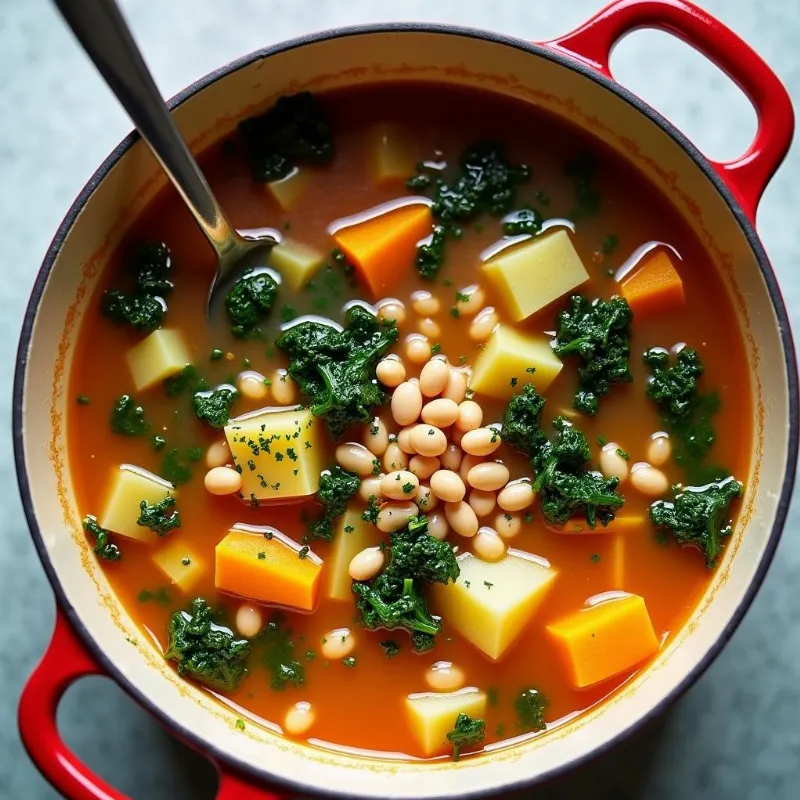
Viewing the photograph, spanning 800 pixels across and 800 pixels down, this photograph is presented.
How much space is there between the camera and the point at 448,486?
292cm

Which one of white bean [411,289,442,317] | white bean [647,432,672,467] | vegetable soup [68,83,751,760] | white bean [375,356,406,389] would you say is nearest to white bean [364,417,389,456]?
vegetable soup [68,83,751,760]

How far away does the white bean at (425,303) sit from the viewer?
3002 millimetres

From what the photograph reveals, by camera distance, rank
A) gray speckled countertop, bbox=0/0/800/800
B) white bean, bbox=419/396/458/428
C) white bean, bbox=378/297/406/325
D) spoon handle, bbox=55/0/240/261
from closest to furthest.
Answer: spoon handle, bbox=55/0/240/261
white bean, bbox=419/396/458/428
white bean, bbox=378/297/406/325
gray speckled countertop, bbox=0/0/800/800

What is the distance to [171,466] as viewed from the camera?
304 centimetres

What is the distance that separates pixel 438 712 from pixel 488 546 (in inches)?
21.0

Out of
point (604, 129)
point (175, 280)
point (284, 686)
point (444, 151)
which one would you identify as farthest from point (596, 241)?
point (284, 686)

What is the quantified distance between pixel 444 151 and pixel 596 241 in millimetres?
557

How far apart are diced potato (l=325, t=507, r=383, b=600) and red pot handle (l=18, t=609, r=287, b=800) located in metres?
0.62

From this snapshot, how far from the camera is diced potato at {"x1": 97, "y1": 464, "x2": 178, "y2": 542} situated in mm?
3023

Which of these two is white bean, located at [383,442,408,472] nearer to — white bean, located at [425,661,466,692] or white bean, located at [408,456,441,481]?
white bean, located at [408,456,441,481]

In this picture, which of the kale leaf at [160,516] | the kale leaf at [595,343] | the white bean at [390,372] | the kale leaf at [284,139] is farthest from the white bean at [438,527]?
the kale leaf at [284,139]

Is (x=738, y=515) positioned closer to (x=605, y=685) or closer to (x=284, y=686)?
(x=605, y=685)

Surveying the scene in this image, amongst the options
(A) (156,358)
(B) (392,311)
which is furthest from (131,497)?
(B) (392,311)

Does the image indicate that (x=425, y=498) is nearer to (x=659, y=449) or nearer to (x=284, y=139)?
(x=659, y=449)
